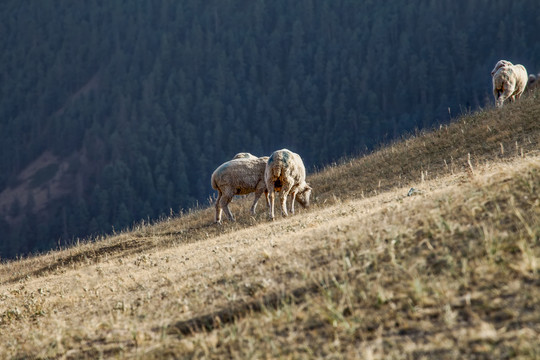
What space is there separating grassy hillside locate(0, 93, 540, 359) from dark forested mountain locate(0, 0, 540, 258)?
55531mm

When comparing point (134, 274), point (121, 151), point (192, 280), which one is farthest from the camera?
point (121, 151)

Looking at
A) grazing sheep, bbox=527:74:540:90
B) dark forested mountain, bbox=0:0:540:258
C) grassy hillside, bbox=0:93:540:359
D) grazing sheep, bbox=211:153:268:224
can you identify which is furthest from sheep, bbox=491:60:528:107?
dark forested mountain, bbox=0:0:540:258

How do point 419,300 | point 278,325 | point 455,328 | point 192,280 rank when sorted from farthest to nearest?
point 192,280
point 278,325
point 419,300
point 455,328

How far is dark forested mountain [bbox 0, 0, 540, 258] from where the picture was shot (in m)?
74.4

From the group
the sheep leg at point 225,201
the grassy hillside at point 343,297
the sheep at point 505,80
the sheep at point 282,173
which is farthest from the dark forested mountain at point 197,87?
the grassy hillside at point 343,297

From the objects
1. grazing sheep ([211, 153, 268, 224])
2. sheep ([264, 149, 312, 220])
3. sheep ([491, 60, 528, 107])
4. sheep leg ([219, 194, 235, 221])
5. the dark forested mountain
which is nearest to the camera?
sheep ([264, 149, 312, 220])

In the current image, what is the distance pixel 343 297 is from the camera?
5.36m

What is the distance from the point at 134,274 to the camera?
9695mm

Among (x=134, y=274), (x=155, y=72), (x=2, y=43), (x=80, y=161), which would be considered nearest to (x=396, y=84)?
(x=155, y=72)

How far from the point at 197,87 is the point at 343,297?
3507 inches

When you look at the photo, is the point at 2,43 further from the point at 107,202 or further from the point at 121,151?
the point at 107,202

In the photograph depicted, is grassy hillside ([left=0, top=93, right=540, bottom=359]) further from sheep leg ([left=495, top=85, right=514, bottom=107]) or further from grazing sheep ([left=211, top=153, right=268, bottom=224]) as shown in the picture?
sheep leg ([left=495, top=85, right=514, bottom=107])

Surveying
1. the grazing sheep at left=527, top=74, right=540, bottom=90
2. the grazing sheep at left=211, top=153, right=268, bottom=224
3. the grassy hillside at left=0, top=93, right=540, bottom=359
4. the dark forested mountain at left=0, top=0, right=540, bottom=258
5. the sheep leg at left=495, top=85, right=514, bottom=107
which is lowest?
the grassy hillside at left=0, top=93, right=540, bottom=359

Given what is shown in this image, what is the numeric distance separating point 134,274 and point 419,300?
235 inches
